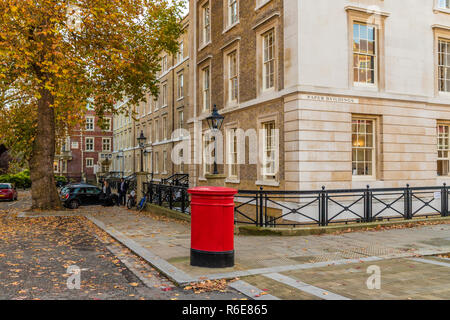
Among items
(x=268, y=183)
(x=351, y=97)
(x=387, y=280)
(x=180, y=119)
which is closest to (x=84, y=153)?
(x=180, y=119)

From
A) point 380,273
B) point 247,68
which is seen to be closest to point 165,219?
point 247,68

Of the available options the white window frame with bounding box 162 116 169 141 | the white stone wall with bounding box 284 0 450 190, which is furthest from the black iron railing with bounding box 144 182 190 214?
the white window frame with bounding box 162 116 169 141

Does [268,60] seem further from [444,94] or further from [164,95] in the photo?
[164,95]

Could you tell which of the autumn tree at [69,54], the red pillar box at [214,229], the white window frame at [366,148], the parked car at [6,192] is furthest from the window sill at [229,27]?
the parked car at [6,192]

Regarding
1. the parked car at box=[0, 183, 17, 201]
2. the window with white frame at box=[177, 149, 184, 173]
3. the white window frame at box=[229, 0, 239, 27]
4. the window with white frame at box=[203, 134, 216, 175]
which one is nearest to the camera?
the white window frame at box=[229, 0, 239, 27]

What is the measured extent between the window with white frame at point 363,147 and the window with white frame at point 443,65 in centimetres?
432

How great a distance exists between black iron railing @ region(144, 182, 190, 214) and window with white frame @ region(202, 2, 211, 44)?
28.4 ft

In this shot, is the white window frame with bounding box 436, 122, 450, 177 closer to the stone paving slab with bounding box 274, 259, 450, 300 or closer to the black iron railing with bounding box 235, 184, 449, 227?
the black iron railing with bounding box 235, 184, 449, 227

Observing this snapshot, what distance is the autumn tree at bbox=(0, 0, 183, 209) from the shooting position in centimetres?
1617

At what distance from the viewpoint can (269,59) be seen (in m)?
16.2

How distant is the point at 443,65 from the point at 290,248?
12.3m

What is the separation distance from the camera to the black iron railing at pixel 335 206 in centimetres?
1177

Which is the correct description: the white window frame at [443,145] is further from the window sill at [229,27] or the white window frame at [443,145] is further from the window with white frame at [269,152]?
the window sill at [229,27]

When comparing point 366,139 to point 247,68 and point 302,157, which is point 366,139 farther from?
point 247,68
